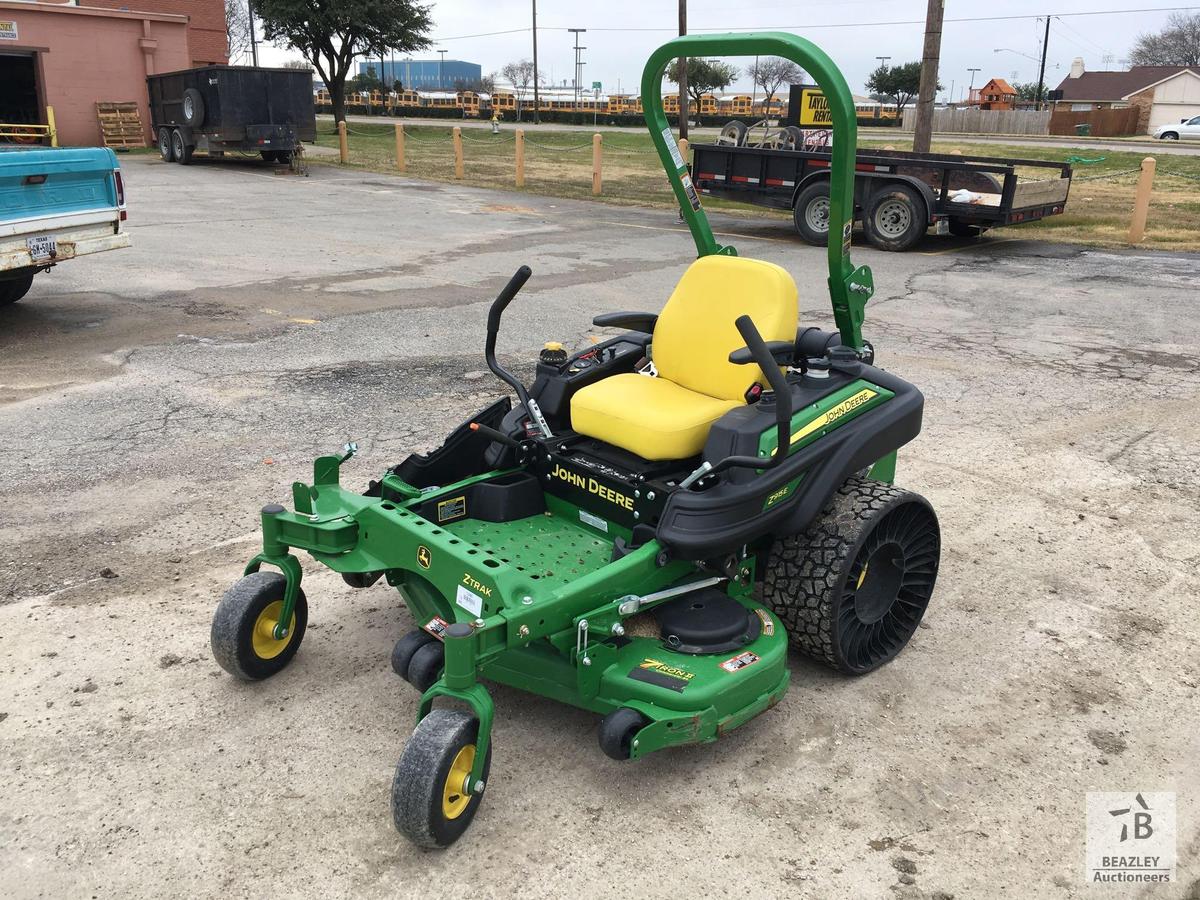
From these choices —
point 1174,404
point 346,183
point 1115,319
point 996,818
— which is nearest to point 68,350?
point 996,818

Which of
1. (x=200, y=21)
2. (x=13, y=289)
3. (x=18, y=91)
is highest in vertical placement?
(x=200, y=21)

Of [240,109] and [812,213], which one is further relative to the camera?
[240,109]

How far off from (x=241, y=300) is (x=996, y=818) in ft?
26.6

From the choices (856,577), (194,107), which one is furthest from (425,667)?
(194,107)

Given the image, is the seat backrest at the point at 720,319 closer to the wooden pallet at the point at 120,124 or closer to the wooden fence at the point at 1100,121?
the wooden pallet at the point at 120,124

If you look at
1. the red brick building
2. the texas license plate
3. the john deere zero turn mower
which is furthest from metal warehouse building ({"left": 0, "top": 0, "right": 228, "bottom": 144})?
the john deere zero turn mower

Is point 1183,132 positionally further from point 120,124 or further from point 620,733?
point 620,733

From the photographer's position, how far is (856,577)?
367 centimetres

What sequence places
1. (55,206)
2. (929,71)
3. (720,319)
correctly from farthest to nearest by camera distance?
(929,71)
(55,206)
(720,319)

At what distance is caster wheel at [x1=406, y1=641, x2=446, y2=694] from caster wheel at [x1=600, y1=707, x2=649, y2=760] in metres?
0.61

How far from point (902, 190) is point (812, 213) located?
4.32 feet

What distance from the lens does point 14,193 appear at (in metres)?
7.49

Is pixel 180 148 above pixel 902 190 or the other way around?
above

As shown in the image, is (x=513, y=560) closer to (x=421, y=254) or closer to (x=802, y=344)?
(x=802, y=344)
